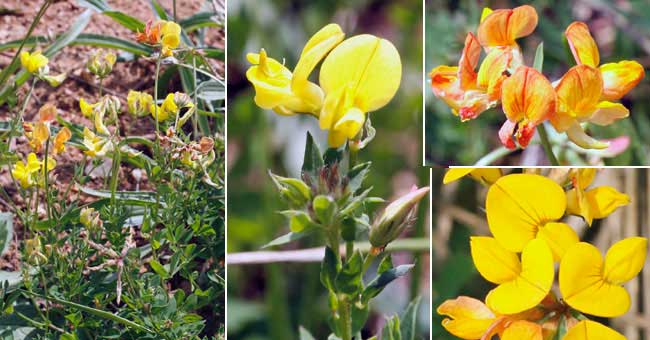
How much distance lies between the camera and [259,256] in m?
1.73

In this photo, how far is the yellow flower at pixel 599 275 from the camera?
3.97 feet

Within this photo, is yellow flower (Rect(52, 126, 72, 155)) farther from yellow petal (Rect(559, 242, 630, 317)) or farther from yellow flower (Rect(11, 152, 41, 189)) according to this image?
yellow petal (Rect(559, 242, 630, 317))

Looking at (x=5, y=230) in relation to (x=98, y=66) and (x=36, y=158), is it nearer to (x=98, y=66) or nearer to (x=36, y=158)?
(x=36, y=158)

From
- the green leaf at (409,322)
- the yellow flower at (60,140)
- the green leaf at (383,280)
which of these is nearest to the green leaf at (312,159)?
the green leaf at (383,280)

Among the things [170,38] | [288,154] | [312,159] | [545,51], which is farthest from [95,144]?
[545,51]

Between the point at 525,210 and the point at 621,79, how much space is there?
0.25 m

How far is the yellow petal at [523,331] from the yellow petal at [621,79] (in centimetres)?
37

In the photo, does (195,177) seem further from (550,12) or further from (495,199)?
(550,12)

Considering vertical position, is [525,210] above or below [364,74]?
below

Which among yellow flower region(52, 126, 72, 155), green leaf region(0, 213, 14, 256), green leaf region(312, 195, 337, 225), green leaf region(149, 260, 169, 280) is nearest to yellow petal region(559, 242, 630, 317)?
green leaf region(312, 195, 337, 225)

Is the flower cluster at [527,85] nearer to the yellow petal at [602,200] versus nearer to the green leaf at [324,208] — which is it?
the yellow petal at [602,200]

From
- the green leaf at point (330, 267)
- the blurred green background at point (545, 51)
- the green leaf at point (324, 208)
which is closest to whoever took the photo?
the green leaf at point (324, 208)

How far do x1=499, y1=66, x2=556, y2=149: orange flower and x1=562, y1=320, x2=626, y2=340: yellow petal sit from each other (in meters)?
0.25

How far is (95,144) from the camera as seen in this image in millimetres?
1600
